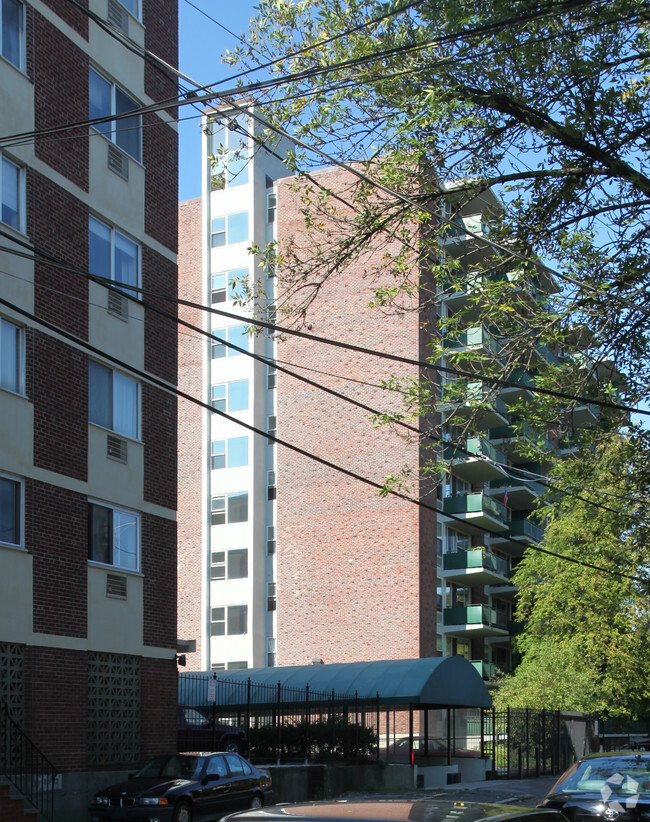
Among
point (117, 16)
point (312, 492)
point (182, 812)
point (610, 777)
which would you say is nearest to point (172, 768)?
point (182, 812)

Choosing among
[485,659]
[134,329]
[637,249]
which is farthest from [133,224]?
[485,659]

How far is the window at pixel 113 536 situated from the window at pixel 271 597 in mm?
24633

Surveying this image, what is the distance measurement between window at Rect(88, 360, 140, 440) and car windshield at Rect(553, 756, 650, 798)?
41.4 feet

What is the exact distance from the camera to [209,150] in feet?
161

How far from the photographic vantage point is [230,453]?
49.0 metres

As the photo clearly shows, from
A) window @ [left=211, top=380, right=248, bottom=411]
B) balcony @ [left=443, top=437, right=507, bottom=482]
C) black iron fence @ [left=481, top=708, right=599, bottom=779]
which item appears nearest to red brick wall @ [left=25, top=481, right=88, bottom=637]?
black iron fence @ [left=481, top=708, right=599, bottom=779]

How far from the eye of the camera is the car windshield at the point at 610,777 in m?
11.7

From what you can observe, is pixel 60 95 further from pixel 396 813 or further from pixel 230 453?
pixel 230 453

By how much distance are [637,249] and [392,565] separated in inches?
1215

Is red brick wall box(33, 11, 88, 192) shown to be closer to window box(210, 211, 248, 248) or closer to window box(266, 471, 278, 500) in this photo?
window box(266, 471, 278, 500)

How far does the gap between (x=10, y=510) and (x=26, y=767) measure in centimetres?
433

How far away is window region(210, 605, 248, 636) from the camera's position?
153 ft

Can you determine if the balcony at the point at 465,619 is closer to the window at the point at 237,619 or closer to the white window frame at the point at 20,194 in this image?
the window at the point at 237,619

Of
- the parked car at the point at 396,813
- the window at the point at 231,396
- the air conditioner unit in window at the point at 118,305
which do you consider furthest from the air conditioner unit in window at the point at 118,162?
the window at the point at 231,396
